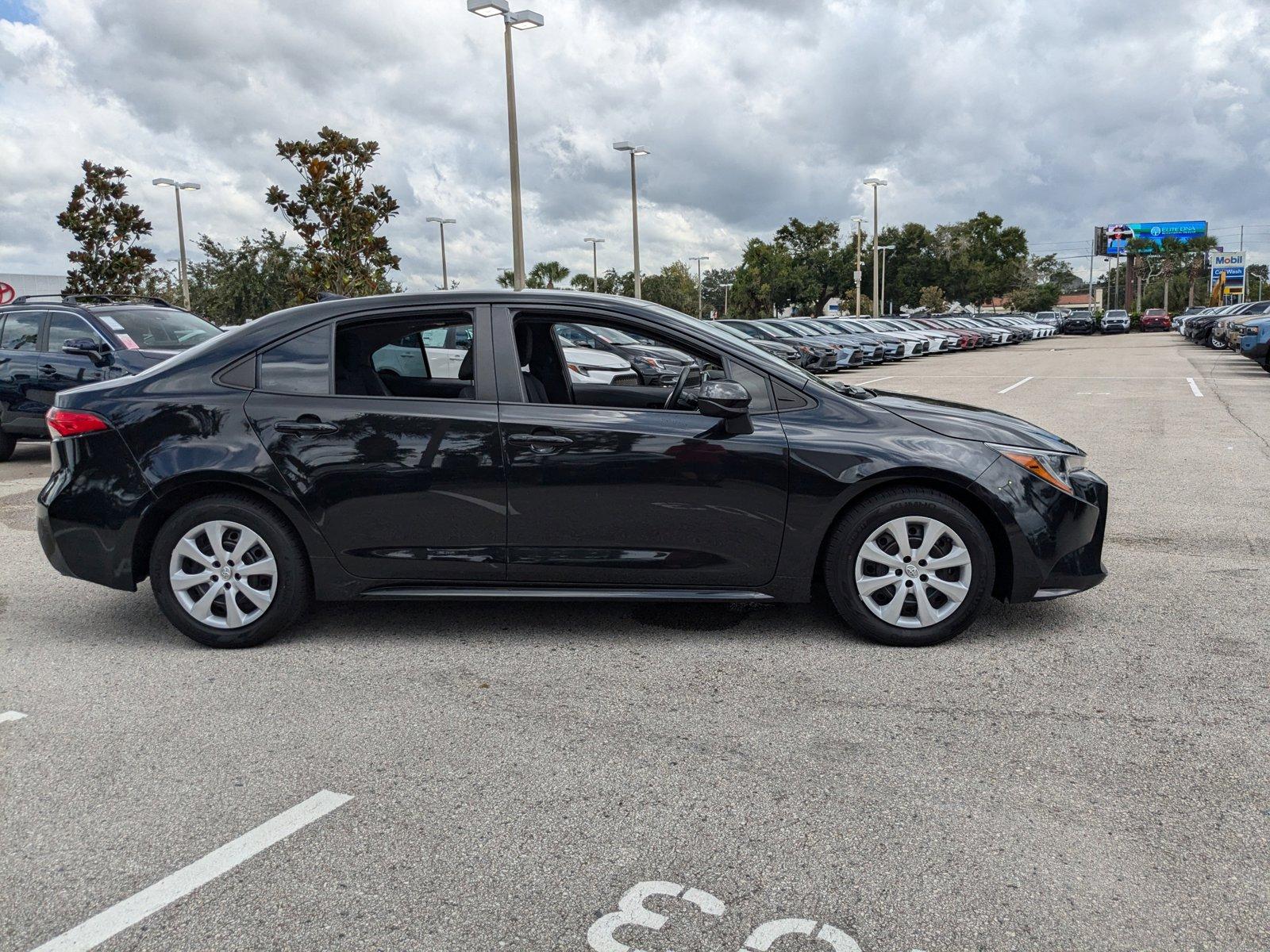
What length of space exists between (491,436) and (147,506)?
1543 millimetres

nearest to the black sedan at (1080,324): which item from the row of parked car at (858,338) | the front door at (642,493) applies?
the row of parked car at (858,338)

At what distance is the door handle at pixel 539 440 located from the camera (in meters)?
4.51

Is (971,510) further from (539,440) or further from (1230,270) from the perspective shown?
(1230,270)

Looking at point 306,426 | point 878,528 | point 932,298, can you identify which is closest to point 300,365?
point 306,426

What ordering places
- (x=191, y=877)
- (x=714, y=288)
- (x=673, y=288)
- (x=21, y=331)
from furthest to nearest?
1. (x=714, y=288)
2. (x=673, y=288)
3. (x=21, y=331)
4. (x=191, y=877)

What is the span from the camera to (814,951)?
8.07 ft

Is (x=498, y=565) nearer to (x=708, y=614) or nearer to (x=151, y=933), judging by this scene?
(x=708, y=614)

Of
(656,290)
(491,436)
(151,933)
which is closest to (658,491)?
(491,436)

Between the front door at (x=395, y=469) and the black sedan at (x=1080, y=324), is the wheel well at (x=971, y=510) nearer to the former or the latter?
the front door at (x=395, y=469)

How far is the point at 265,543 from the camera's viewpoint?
182 inches

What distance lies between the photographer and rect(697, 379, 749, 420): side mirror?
441cm

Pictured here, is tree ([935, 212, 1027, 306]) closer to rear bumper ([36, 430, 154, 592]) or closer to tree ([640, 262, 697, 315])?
tree ([640, 262, 697, 315])

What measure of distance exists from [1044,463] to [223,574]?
3.59 meters

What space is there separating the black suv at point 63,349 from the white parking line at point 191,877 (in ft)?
27.5
